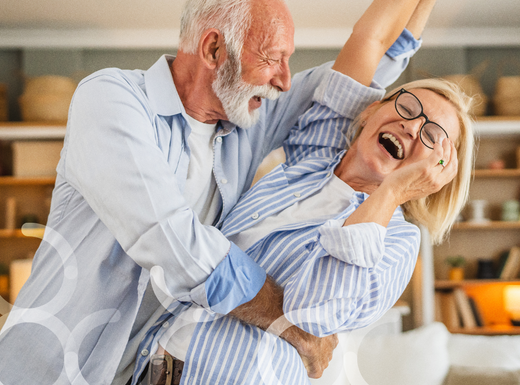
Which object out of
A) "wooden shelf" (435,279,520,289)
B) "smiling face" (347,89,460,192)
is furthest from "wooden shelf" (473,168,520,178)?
"smiling face" (347,89,460,192)

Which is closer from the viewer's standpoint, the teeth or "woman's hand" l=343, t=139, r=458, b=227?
"woman's hand" l=343, t=139, r=458, b=227

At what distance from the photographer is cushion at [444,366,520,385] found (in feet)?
7.26

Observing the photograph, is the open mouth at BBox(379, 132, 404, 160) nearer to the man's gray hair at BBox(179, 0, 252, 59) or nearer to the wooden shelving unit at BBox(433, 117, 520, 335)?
the man's gray hair at BBox(179, 0, 252, 59)

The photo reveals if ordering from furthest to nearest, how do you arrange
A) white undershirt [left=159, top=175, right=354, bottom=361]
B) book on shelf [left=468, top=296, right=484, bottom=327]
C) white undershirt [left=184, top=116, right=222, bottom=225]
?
book on shelf [left=468, top=296, right=484, bottom=327] → white undershirt [left=184, top=116, right=222, bottom=225] → white undershirt [left=159, top=175, right=354, bottom=361]

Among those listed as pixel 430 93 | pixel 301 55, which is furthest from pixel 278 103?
pixel 301 55

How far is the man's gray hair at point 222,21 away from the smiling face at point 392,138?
34 centimetres

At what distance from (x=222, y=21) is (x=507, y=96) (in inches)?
139

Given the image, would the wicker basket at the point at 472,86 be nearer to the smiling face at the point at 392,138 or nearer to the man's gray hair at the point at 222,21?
the smiling face at the point at 392,138

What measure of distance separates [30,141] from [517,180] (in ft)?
13.4

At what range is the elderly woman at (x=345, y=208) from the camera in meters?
0.79

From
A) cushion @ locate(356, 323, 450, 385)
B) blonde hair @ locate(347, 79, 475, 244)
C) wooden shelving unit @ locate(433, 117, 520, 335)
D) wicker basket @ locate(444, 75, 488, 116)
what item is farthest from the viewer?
wooden shelving unit @ locate(433, 117, 520, 335)

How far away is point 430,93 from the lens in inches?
41.7

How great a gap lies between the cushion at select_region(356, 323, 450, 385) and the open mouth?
1771mm

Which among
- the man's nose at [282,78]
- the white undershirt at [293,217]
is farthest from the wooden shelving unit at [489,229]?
the man's nose at [282,78]
